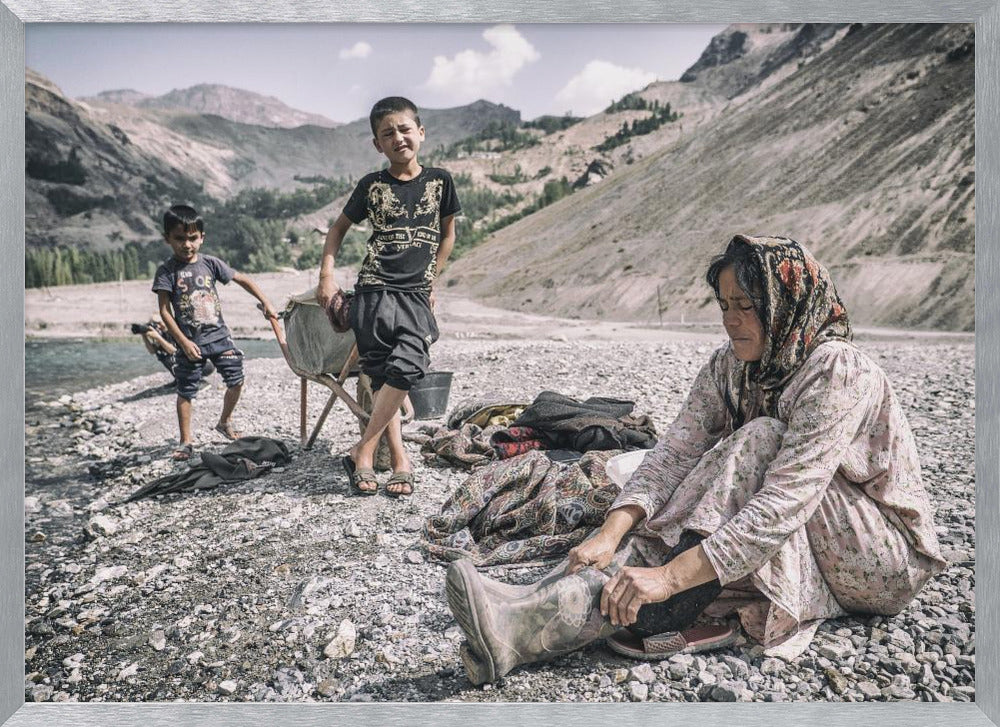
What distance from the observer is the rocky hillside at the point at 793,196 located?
35.0 ft

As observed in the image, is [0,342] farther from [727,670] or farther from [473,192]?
[473,192]

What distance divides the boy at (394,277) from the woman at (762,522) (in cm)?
136

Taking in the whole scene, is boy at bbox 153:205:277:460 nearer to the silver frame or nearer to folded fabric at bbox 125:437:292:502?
folded fabric at bbox 125:437:292:502

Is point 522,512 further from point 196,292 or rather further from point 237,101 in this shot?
point 237,101

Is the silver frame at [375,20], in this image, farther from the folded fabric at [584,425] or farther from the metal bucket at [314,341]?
the metal bucket at [314,341]

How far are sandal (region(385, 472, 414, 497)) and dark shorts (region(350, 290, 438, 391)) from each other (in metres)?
0.32

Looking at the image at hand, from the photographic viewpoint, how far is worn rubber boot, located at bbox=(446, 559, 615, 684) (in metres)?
1.44

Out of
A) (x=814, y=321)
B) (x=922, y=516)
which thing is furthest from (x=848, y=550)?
(x=814, y=321)

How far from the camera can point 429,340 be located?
9.73ft

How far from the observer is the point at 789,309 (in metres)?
1.59

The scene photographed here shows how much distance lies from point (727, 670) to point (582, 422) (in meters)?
1.38

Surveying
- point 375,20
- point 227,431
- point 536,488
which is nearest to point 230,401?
point 227,431

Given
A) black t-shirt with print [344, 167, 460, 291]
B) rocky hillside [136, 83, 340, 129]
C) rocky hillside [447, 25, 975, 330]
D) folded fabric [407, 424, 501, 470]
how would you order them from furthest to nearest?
rocky hillside [447, 25, 975, 330], rocky hillside [136, 83, 340, 129], folded fabric [407, 424, 501, 470], black t-shirt with print [344, 167, 460, 291]

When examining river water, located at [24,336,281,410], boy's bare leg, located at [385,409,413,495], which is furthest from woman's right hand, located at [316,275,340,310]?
river water, located at [24,336,281,410]
